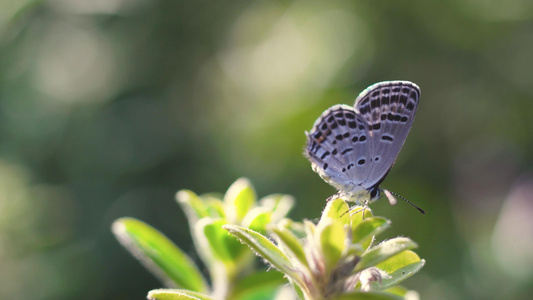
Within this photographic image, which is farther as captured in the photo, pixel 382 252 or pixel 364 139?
pixel 364 139

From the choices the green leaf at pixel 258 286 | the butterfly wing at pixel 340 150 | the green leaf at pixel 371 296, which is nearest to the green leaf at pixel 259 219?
the green leaf at pixel 258 286

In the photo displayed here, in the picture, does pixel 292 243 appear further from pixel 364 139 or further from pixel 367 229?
pixel 364 139

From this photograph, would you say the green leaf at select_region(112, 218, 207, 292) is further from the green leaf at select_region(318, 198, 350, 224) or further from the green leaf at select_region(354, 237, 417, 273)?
the green leaf at select_region(354, 237, 417, 273)

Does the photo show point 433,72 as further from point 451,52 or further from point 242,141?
point 242,141

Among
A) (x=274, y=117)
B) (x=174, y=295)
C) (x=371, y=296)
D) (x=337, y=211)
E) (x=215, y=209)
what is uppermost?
(x=274, y=117)

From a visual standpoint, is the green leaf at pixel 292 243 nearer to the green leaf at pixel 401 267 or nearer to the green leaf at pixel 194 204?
the green leaf at pixel 401 267

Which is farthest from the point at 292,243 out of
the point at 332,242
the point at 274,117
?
the point at 274,117

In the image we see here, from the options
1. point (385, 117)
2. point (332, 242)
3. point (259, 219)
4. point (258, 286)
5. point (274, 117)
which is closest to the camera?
point (332, 242)
